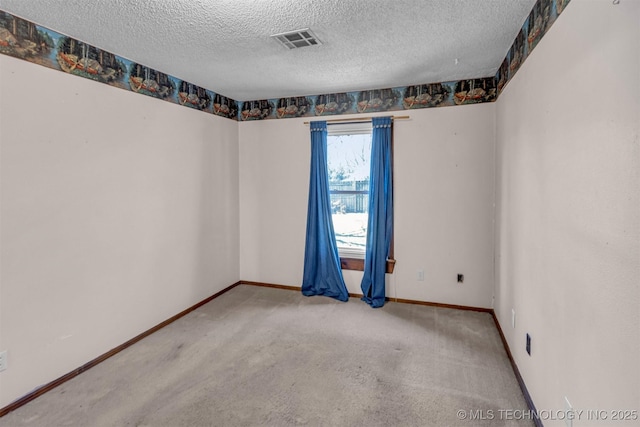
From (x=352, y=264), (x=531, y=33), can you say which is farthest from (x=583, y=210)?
(x=352, y=264)

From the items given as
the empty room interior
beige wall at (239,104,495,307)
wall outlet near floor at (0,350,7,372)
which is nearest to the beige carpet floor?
the empty room interior

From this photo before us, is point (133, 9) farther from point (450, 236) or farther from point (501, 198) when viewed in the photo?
point (450, 236)

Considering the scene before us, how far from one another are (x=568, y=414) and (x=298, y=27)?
→ 260cm

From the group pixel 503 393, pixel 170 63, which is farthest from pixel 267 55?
pixel 503 393

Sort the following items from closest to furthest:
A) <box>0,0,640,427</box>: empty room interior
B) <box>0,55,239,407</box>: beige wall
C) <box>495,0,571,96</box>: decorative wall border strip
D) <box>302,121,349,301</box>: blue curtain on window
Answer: <box>0,0,640,427</box>: empty room interior → <box>495,0,571,96</box>: decorative wall border strip → <box>0,55,239,407</box>: beige wall → <box>302,121,349,301</box>: blue curtain on window

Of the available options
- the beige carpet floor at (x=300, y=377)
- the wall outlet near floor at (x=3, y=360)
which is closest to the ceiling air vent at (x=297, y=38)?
the beige carpet floor at (x=300, y=377)

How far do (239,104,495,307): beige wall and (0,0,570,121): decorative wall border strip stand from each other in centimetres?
16

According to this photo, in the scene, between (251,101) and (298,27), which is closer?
(298,27)

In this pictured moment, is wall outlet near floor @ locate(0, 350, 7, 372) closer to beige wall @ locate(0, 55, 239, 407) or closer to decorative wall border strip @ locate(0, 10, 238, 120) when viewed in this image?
beige wall @ locate(0, 55, 239, 407)

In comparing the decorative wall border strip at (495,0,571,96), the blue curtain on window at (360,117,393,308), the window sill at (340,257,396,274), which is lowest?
the window sill at (340,257,396,274)

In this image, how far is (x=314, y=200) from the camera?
13.3 ft

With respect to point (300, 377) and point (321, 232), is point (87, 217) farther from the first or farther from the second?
point (321, 232)

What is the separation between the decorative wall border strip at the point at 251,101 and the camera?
2.07 metres

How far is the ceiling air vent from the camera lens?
232 centimetres
